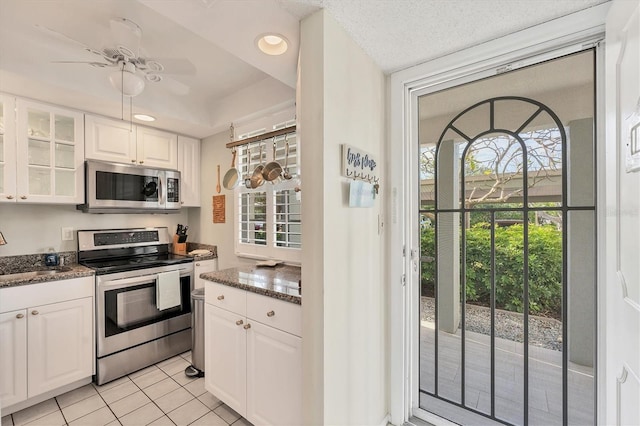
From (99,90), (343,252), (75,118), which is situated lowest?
(343,252)

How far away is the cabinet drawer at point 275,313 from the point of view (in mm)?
1394

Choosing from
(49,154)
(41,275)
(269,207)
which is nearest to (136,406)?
(41,275)

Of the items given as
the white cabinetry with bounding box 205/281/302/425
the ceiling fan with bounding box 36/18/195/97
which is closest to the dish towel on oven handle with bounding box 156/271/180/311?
the white cabinetry with bounding box 205/281/302/425

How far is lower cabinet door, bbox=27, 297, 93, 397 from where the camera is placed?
1868 mm

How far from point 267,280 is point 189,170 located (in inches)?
77.2

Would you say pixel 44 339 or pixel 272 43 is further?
pixel 44 339

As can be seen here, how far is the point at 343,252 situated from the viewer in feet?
4.21

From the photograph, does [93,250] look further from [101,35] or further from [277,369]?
[277,369]

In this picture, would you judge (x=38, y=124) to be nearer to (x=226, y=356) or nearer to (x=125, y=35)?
(x=125, y=35)

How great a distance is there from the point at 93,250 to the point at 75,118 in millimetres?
1177

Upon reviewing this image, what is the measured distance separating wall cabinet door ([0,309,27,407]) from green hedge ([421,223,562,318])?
9.46 feet

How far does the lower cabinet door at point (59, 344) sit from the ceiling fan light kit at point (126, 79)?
160cm

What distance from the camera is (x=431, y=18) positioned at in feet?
4.05

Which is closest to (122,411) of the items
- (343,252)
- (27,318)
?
(27,318)
